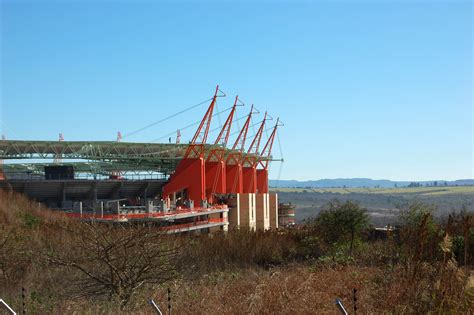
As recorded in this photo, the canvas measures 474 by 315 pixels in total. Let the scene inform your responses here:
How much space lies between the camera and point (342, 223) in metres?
30.2

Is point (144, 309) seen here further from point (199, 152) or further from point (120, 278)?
point (199, 152)

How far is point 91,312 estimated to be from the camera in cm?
1018

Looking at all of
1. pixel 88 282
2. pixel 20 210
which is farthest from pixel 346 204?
pixel 88 282

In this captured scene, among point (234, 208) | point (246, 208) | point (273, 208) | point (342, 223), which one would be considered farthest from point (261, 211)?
point (342, 223)

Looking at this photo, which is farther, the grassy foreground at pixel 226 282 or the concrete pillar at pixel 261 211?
the concrete pillar at pixel 261 211

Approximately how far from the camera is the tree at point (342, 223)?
29.7 meters

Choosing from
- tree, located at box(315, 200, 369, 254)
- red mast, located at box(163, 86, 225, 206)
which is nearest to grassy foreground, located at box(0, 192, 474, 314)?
tree, located at box(315, 200, 369, 254)

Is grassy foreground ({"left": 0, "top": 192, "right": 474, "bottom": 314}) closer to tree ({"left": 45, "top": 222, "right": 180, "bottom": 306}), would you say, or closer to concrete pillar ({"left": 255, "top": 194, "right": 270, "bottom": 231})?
tree ({"left": 45, "top": 222, "right": 180, "bottom": 306})

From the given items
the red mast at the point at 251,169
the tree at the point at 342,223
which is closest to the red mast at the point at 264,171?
the red mast at the point at 251,169

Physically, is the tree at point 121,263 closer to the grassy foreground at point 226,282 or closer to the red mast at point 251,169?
the grassy foreground at point 226,282

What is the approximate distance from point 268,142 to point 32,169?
116ft

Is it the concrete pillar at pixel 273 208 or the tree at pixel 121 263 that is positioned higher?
the tree at pixel 121 263

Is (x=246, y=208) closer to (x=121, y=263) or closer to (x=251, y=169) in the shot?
(x=251, y=169)

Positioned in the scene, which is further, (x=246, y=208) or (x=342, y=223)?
(x=246, y=208)
